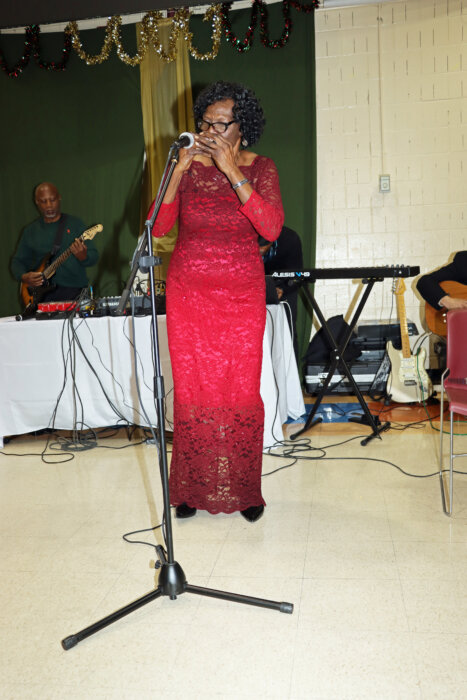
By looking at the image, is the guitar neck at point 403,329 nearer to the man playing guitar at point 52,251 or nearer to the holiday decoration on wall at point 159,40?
the man playing guitar at point 52,251

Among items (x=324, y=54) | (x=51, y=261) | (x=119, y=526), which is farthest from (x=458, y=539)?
(x=324, y=54)

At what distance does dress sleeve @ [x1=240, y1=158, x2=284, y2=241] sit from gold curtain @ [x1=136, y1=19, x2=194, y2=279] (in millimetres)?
3378

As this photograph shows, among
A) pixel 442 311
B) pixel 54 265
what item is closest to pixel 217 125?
pixel 54 265

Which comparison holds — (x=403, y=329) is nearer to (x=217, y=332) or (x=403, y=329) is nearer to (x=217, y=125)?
(x=217, y=332)

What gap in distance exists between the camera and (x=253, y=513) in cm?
268

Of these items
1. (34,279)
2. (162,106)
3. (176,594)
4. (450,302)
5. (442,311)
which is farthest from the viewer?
(162,106)

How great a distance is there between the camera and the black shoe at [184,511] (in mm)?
2715

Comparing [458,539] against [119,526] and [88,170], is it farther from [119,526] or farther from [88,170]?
[88,170]

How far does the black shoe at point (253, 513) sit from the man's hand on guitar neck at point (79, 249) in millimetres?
2221

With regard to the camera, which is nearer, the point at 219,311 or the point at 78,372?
the point at 219,311

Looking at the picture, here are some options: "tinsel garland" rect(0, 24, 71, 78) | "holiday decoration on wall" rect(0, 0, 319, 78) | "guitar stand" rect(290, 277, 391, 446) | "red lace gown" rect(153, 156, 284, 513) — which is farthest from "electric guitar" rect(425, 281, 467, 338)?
"tinsel garland" rect(0, 24, 71, 78)

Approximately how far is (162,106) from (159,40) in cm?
55

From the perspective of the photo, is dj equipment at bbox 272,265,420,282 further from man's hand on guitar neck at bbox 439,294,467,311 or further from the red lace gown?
the red lace gown

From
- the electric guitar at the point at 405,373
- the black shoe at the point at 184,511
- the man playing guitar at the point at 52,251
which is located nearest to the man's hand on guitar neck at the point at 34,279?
the man playing guitar at the point at 52,251
